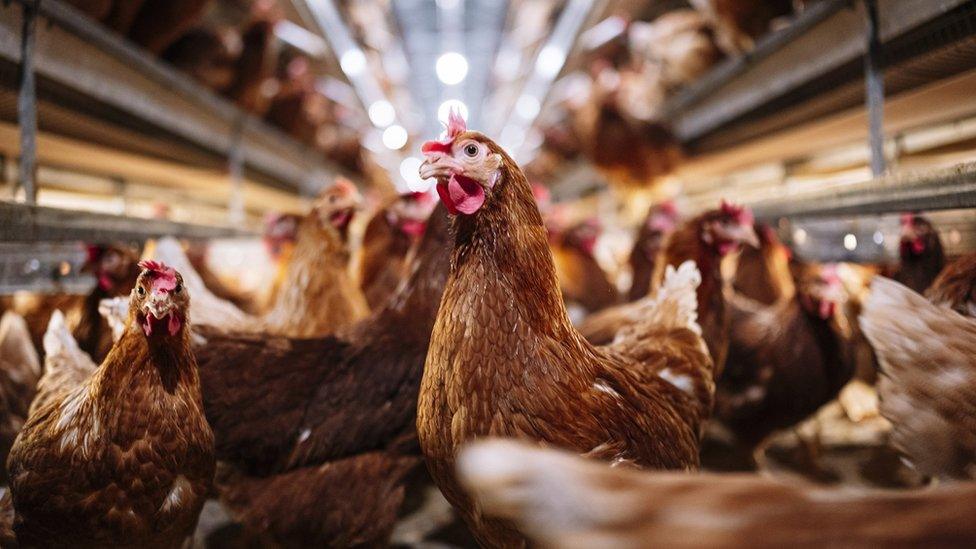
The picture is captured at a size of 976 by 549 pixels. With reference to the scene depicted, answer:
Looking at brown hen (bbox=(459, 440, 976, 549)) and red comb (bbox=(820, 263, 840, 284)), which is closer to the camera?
brown hen (bbox=(459, 440, 976, 549))

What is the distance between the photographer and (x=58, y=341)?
1619mm

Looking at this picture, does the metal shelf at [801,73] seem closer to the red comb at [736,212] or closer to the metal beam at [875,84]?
the metal beam at [875,84]

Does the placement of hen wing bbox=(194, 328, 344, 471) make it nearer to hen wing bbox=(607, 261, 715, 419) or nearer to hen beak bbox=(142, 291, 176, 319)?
hen beak bbox=(142, 291, 176, 319)

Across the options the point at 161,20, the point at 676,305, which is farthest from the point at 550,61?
the point at 676,305

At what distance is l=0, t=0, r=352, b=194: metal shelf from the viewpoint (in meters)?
1.86

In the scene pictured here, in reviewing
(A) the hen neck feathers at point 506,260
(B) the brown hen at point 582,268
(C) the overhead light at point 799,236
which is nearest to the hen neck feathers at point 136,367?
(A) the hen neck feathers at point 506,260

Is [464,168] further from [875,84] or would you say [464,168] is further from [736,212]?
[875,84]

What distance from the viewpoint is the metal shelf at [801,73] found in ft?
6.33

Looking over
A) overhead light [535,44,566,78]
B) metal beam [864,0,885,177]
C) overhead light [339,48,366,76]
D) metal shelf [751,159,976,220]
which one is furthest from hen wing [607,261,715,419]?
overhead light [339,48,366,76]

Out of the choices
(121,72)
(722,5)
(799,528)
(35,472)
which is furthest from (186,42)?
(799,528)

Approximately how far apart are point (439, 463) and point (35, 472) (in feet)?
2.92

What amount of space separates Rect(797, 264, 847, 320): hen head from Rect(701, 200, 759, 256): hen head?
43 centimetres

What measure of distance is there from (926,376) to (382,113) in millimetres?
6266

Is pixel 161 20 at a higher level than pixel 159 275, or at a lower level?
higher
